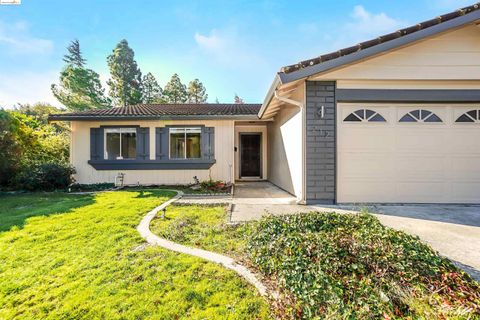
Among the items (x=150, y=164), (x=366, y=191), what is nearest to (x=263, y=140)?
(x=150, y=164)

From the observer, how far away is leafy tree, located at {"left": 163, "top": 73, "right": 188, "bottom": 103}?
2788 centimetres

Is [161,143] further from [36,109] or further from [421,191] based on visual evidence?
[36,109]

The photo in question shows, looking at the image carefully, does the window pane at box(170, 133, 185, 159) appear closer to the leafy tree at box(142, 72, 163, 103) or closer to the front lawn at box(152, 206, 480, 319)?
the front lawn at box(152, 206, 480, 319)

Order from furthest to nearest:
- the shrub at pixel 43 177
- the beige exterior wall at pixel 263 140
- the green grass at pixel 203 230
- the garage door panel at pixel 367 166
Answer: the beige exterior wall at pixel 263 140, the shrub at pixel 43 177, the garage door panel at pixel 367 166, the green grass at pixel 203 230

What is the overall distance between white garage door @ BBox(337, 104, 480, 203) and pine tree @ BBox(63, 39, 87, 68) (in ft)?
110

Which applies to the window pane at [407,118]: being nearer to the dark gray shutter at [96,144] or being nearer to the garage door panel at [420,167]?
the garage door panel at [420,167]

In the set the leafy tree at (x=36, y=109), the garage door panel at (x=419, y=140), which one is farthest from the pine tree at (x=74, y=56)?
the garage door panel at (x=419, y=140)

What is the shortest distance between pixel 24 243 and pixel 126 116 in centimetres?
595

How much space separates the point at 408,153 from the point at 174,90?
27403 millimetres

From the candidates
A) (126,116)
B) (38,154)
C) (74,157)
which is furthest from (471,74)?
(38,154)

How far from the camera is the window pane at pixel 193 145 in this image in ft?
29.1

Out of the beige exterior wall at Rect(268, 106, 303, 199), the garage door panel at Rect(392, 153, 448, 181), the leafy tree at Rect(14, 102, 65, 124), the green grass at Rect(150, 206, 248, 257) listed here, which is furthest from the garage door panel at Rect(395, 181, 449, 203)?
the leafy tree at Rect(14, 102, 65, 124)

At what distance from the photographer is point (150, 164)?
344 inches

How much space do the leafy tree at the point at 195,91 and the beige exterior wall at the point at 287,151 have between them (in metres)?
21.4
